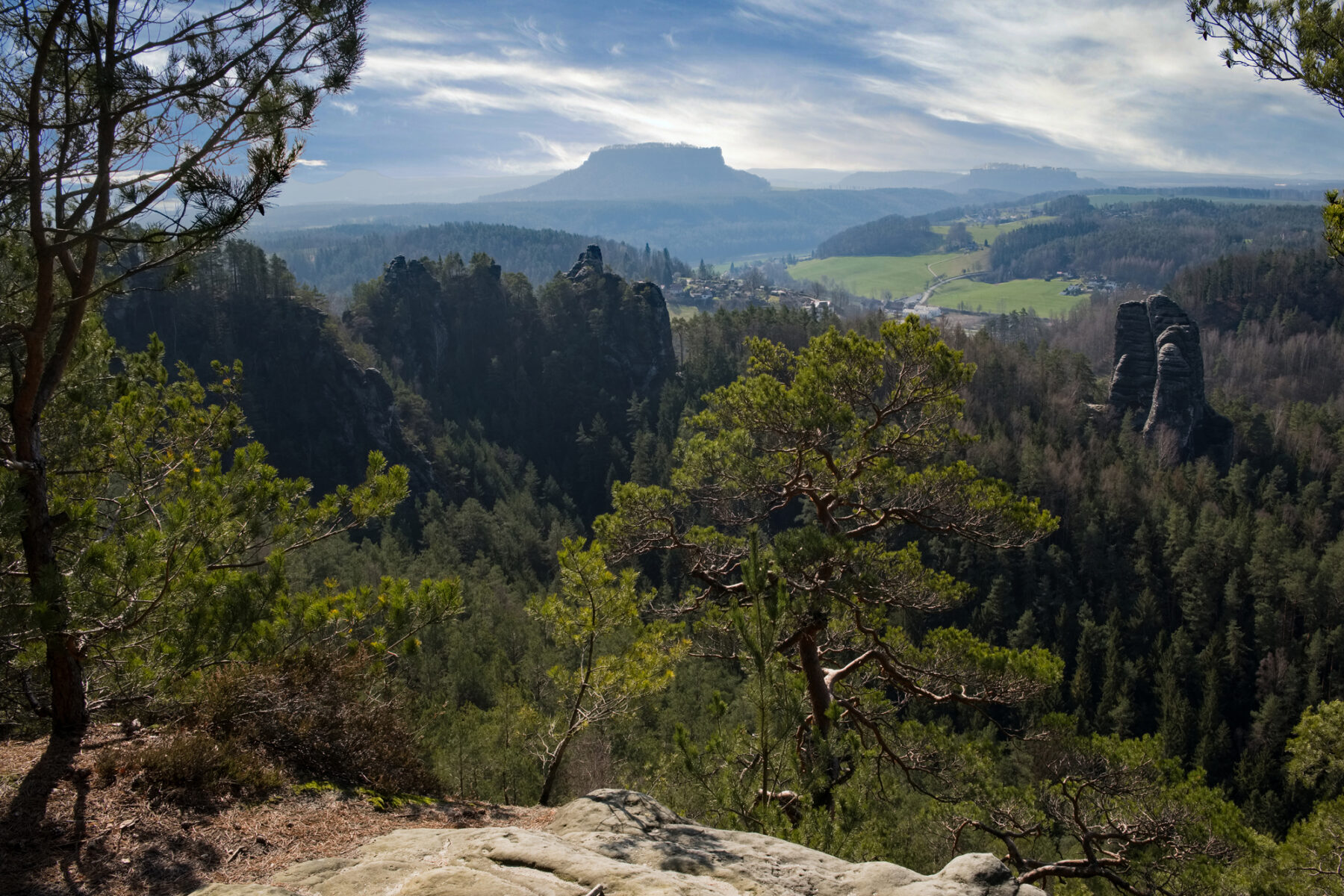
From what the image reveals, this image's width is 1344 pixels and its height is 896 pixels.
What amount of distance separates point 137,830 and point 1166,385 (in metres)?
87.1

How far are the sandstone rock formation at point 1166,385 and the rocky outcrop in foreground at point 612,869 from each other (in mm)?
80386

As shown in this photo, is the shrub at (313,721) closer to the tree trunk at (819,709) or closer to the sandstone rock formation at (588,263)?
the tree trunk at (819,709)

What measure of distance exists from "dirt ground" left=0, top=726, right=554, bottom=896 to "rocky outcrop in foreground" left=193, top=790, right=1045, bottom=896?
714 millimetres

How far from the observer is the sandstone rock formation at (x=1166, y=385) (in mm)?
74625

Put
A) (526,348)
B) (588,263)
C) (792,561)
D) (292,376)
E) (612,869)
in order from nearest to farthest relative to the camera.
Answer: (612,869) → (792,561) → (292,376) → (526,348) → (588,263)

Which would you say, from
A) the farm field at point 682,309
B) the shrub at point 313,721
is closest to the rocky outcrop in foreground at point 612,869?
the shrub at point 313,721

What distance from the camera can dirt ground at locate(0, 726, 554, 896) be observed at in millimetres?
5363

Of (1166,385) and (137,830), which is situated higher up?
(137,830)

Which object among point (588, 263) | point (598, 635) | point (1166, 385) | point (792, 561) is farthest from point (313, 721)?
point (588, 263)

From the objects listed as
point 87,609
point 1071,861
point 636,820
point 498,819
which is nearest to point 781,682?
point 636,820

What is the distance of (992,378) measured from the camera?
8362 cm

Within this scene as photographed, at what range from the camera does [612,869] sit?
5145 mm

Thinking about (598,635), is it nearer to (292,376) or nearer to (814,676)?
(814,676)

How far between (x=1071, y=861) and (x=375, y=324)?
3782 inches
